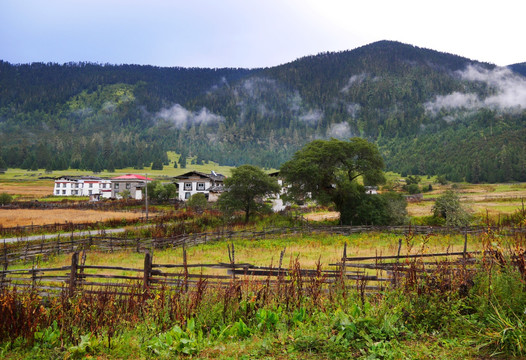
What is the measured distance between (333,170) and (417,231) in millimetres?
10311

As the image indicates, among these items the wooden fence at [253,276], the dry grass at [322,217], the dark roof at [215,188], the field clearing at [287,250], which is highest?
the wooden fence at [253,276]

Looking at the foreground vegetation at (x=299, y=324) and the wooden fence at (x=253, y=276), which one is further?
the wooden fence at (x=253, y=276)

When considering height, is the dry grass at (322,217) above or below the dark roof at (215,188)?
below

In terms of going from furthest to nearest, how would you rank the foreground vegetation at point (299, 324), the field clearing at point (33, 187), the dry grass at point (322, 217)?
the field clearing at point (33, 187) → the dry grass at point (322, 217) → the foreground vegetation at point (299, 324)

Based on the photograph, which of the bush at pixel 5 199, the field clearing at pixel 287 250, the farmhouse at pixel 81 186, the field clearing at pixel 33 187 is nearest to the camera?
the field clearing at pixel 287 250

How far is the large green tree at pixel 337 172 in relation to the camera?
110 feet

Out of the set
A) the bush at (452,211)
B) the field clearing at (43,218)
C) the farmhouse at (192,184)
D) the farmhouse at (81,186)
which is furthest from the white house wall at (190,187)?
the bush at (452,211)

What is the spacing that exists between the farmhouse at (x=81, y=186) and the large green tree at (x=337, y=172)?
2499 inches

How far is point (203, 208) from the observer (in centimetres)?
5222

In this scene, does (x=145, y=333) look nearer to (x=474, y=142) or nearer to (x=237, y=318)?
(x=237, y=318)

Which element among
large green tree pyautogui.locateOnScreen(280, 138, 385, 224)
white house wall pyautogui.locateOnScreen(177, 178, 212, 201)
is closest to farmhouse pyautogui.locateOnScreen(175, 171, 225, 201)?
white house wall pyautogui.locateOnScreen(177, 178, 212, 201)

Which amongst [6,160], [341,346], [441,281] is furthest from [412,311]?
[6,160]

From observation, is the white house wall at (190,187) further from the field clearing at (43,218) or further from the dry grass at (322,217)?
the dry grass at (322,217)

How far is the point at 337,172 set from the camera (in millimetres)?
34188
